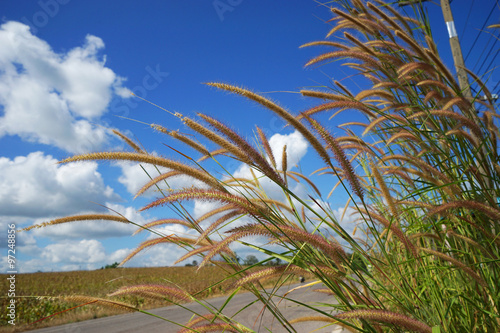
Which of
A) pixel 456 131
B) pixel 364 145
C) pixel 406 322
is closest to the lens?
pixel 406 322

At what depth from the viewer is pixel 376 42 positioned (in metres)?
2.08

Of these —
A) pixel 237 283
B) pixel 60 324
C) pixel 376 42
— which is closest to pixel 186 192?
pixel 237 283

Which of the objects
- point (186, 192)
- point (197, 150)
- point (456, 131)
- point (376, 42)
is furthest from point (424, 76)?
point (186, 192)

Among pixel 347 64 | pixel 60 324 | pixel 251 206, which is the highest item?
pixel 347 64

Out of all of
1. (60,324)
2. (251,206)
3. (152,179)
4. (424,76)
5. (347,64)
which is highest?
(347,64)

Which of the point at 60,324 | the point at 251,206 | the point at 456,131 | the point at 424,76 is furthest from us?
the point at 60,324

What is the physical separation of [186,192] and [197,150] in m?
0.25

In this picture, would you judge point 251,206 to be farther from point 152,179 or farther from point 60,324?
point 60,324

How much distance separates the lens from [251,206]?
3.64 ft

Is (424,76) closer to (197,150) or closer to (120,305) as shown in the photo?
(197,150)

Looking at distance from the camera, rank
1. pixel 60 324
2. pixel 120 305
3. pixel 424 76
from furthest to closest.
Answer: pixel 60 324 → pixel 424 76 → pixel 120 305

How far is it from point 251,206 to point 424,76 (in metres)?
1.71

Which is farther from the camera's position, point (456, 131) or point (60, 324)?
point (60, 324)

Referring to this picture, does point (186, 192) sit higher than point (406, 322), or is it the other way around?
point (186, 192)
